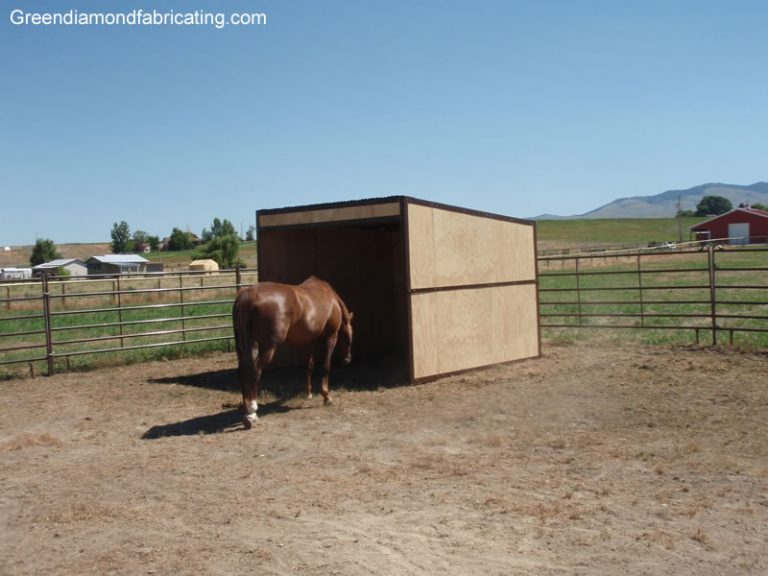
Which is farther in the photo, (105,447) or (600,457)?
(105,447)

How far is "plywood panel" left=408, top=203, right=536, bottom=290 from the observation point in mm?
9188

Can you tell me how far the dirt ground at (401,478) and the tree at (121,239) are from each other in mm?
120115

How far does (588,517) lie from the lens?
4.39 meters

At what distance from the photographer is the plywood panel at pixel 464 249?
30.1 feet

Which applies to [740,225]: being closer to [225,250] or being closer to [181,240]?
[225,250]

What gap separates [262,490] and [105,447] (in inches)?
92.2

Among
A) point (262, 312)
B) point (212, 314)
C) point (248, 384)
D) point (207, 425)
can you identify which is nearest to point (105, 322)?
point (212, 314)

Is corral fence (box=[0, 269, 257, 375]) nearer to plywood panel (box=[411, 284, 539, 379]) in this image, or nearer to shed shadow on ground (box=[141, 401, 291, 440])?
shed shadow on ground (box=[141, 401, 291, 440])

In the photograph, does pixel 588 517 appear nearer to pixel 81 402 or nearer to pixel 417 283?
pixel 417 283

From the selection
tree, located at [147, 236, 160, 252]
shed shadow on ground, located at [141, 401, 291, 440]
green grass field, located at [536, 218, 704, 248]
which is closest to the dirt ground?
shed shadow on ground, located at [141, 401, 291, 440]

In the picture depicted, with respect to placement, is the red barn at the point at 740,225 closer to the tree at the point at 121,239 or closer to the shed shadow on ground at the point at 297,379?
the shed shadow on ground at the point at 297,379

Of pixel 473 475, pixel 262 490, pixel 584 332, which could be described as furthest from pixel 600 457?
pixel 584 332

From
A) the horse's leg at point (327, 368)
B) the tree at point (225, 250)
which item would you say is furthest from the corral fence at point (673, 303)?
the tree at point (225, 250)

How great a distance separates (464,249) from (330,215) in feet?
6.78
